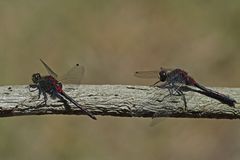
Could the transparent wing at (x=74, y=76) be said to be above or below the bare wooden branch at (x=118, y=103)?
above

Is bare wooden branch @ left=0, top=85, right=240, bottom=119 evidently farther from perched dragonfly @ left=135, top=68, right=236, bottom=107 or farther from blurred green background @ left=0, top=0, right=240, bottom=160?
blurred green background @ left=0, top=0, right=240, bottom=160

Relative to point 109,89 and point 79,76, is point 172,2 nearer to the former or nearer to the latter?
point 79,76

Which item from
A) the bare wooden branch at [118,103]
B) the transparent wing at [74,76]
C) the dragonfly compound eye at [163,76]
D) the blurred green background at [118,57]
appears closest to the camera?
the bare wooden branch at [118,103]

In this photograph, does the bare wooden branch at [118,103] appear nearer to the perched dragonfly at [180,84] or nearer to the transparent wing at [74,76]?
the perched dragonfly at [180,84]

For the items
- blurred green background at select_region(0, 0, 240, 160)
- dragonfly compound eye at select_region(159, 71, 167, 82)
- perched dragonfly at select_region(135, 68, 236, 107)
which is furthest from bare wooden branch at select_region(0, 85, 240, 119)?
blurred green background at select_region(0, 0, 240, 160)

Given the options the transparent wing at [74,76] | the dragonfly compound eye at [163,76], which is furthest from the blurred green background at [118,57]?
the dragonfly compound eye at [163,76]

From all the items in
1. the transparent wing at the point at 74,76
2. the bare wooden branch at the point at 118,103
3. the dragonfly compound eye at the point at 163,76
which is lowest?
the bare wooden branch at the point at 118,103

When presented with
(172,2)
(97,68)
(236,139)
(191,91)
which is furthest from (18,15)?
(191,91)
